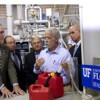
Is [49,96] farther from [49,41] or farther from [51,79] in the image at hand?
[49,41]

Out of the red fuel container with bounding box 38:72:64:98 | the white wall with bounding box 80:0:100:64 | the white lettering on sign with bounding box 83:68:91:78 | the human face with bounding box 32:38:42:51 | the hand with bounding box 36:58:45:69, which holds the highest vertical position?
the white wall with bounding box 80:0:100:64

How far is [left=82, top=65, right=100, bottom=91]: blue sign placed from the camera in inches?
21.3

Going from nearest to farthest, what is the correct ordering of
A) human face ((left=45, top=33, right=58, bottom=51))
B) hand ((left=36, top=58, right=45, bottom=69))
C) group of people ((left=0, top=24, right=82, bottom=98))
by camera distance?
group of people ((left=0, top=24, right=82, bottom=98))
hand ((left=36, top=58, right=45, bottom=69))
human face ((left=45, top=33, right=58, bottom=51))

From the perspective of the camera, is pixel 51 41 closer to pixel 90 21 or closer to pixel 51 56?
pixel 51 56

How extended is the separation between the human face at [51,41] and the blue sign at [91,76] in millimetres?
733

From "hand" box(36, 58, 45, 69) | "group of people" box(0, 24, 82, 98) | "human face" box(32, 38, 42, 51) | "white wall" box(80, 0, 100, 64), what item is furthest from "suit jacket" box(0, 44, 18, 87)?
"human face" box(32, 38, 42, 51)

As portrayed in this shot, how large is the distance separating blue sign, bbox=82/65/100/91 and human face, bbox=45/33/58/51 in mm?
733

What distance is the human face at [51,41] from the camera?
4.26ft

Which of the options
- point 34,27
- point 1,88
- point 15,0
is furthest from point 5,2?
point 34,27

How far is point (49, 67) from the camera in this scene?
1.18 m

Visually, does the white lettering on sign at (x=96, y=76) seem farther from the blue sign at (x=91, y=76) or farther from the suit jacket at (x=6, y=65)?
the suit jacket at (x=6, y=65)

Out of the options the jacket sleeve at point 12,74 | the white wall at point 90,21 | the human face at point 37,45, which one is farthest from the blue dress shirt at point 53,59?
the human face at point 37,45

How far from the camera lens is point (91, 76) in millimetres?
555

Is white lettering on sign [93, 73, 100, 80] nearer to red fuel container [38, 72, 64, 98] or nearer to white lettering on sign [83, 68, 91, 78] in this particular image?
white lettering on sign [83, 68, 91, 78]
